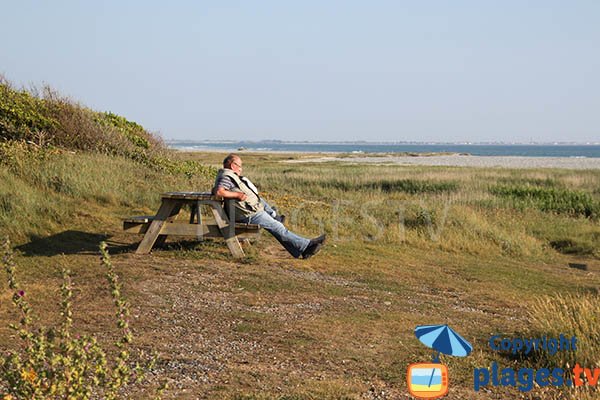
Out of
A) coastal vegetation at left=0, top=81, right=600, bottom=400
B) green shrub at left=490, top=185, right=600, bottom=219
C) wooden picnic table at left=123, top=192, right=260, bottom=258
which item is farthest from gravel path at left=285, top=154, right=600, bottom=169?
wooden picnic table at left=123, top=192, right=260, bottom=258

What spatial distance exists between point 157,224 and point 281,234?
166 cm

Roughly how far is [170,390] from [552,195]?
72.5ft

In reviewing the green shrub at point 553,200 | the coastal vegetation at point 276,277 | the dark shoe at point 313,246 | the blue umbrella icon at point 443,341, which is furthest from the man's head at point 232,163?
the green shrub at point 553,200

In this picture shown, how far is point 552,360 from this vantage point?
6008mm

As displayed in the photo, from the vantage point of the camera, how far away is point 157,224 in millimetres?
9398

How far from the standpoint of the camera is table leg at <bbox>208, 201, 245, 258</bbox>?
926cm

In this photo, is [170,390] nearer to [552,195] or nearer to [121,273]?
[121,273]

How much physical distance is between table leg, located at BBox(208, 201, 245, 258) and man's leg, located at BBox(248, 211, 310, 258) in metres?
0.29

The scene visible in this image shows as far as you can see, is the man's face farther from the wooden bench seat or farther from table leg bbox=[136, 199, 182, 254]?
table leg bbox=[136, 199, 182, 254]

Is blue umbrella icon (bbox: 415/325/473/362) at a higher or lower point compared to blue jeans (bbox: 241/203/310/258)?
higher

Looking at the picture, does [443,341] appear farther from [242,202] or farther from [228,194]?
[242,202]

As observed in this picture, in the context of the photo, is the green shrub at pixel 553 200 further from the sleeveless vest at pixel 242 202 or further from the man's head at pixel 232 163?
the man's head at pixel 232 163

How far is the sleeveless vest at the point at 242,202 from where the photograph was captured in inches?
367

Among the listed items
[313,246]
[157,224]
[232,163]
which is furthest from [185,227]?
[313,246]
